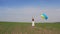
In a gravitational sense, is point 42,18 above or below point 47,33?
above

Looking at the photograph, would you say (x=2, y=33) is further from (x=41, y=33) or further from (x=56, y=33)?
(x=56, y=33)

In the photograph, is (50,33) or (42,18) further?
(42,18)

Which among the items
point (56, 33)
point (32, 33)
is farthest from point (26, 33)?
point (56, 33)

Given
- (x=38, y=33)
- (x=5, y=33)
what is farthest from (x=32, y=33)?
(x=5, y=33)

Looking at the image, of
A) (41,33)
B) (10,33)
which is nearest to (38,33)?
(41,33)

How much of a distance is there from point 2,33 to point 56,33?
3.21 metres

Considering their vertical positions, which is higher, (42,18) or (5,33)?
(42,18)

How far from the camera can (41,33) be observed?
9141 millimetres

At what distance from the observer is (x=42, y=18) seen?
10.6 m

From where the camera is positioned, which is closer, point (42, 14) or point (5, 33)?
point (5, 33)

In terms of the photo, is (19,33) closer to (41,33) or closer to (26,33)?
(26,33)

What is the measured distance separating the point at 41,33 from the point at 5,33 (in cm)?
213

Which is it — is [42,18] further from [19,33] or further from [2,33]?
[2,33]

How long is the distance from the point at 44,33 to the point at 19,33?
1472 mm
